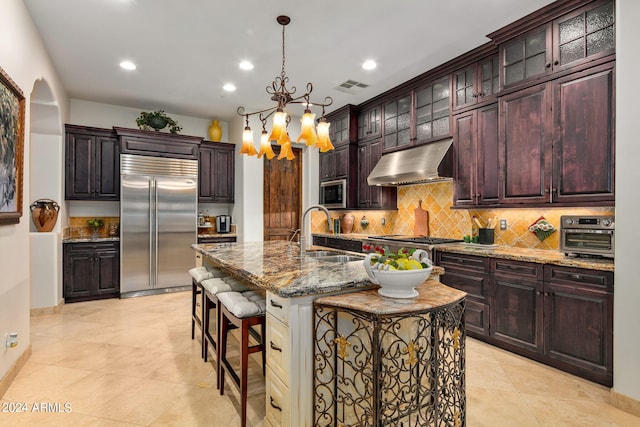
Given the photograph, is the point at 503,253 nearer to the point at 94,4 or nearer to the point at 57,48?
the point at 94,4

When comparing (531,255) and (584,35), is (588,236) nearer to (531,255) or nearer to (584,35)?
(531,255)

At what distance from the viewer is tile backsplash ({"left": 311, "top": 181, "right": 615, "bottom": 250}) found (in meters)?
3.24

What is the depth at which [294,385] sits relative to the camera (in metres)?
1.69

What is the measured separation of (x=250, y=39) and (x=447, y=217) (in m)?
3.01

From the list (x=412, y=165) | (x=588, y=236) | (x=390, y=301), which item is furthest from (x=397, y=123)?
(x=390, y=301)

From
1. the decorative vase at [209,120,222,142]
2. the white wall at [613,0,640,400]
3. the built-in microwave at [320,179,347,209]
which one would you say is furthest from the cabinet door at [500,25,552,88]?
the decorative vase at [209,120,222,142]

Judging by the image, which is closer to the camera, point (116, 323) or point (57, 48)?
point (57, 48)

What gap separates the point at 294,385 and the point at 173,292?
4200 millimetres

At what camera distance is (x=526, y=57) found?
10.2ft

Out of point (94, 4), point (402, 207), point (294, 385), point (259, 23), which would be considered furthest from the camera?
point (402, 207)

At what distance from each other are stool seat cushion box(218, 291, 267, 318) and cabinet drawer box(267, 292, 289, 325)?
0.60 ft

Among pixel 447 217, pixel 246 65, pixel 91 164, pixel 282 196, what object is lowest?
pixel 447 217

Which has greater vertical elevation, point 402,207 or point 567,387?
point 402,207

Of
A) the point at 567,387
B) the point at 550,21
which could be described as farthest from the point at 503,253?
the point at 550,21
